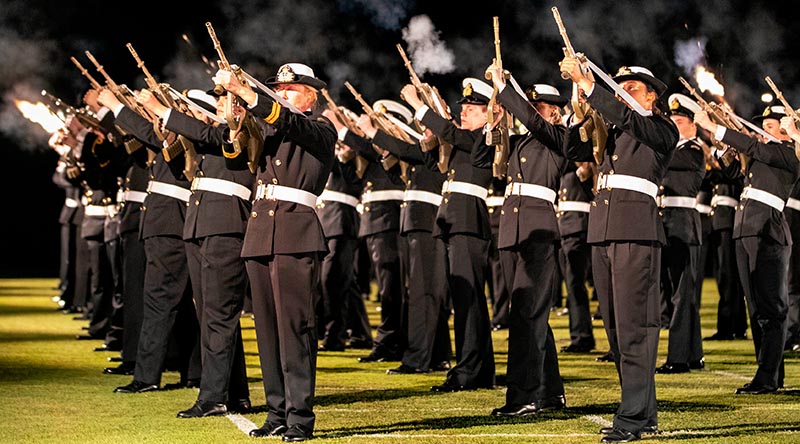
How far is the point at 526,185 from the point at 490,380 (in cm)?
181

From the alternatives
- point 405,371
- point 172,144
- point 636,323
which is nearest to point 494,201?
point 405,371

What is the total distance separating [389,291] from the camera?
12.8m

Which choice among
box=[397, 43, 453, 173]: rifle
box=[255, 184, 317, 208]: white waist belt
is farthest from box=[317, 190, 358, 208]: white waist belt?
box=[255, 184, 317, 208]: white waist belt

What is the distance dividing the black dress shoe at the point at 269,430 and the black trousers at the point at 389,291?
450cm

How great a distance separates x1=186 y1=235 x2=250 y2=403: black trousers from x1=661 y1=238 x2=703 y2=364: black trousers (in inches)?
168

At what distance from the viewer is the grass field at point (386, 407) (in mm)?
7785

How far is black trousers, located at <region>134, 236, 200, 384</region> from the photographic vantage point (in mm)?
9812

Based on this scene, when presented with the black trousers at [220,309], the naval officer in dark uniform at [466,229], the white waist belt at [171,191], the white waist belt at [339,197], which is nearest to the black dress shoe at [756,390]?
the naval officer in dark uniform at [466,229]

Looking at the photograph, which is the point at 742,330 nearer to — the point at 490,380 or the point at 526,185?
the point at 490,380

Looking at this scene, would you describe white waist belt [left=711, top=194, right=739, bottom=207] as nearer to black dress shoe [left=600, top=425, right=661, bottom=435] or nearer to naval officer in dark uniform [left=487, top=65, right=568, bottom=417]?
naval officer in dark uniform [left=487, top=65, right=568, bottom=417]

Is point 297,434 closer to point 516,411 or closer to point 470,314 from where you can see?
point 516,411

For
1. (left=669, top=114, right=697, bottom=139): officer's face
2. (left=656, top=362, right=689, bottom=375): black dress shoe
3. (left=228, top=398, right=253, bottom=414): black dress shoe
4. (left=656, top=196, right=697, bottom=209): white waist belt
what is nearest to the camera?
(left=228, top=398, right=253, bottom=414): black dress shoe

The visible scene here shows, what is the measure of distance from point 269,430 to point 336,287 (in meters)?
5.70

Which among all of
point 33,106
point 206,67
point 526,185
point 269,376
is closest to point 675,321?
point 526,185
